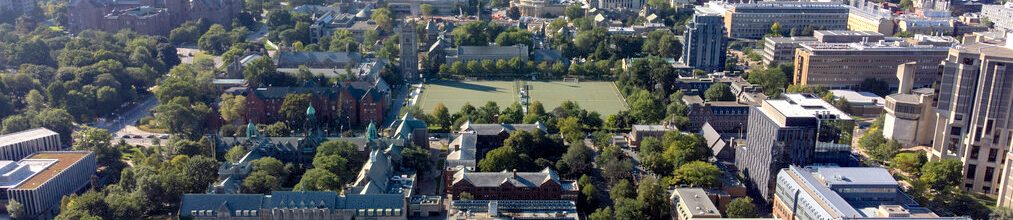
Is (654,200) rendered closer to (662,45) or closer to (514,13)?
(662,45)

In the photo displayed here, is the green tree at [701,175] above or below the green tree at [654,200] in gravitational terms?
above

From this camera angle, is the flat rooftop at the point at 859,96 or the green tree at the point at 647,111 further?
the flat rooftop at the point at 859,96

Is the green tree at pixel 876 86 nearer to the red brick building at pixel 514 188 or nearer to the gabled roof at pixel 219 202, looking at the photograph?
the red brick building at pixel 514 188

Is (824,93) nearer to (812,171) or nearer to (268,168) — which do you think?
(812,171)

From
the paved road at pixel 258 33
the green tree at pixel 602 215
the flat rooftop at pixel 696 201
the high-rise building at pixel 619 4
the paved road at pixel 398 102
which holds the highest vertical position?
the high-rise building at pixel 619 4

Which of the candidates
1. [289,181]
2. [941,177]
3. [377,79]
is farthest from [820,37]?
[289,181]

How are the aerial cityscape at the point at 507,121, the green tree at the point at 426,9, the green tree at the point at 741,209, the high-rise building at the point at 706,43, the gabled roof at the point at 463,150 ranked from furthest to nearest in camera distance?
the green tree at the point at 426,9
the high-rise building at the point at 706,43
the gabled roof at the point at 463,150
the aerial cityscape at the point at 507,121
the green tree at the point at 741,209

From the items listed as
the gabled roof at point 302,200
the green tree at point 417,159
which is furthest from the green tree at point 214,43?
the gabled roof at point 302,200
